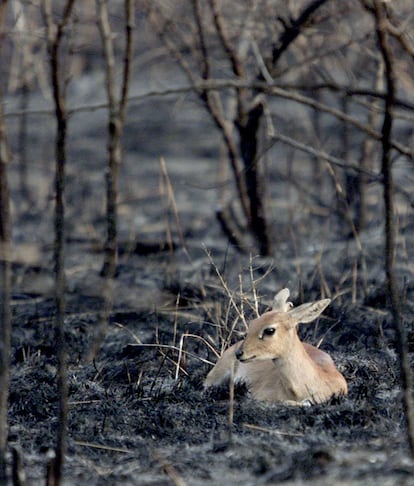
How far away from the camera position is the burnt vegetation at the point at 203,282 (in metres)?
3.42

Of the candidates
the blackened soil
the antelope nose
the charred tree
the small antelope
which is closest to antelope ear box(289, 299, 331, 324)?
the small antelope

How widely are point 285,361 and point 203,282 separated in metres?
2.44

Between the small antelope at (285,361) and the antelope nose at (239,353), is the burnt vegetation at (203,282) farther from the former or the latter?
the antelope nose at (239,353)

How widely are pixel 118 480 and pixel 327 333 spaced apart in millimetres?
2171

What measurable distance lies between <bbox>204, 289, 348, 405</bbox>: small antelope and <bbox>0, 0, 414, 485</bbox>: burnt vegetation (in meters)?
0.09

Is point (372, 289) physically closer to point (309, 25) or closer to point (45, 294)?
point (309, 25)

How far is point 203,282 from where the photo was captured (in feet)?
21.9

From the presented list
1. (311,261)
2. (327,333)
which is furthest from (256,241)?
(327,333)

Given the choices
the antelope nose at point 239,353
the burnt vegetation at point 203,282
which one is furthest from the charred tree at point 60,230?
the antelope nose at point 239,353

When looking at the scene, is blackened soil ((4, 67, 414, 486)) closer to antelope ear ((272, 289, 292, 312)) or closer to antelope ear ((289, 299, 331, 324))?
antelope ear ((272, 289, 292, 312))

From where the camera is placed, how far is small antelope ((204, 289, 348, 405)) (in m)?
4.22

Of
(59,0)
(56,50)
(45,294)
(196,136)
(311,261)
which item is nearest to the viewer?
(56,50)

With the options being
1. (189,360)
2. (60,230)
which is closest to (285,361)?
(189,360)

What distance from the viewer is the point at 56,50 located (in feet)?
10.4
